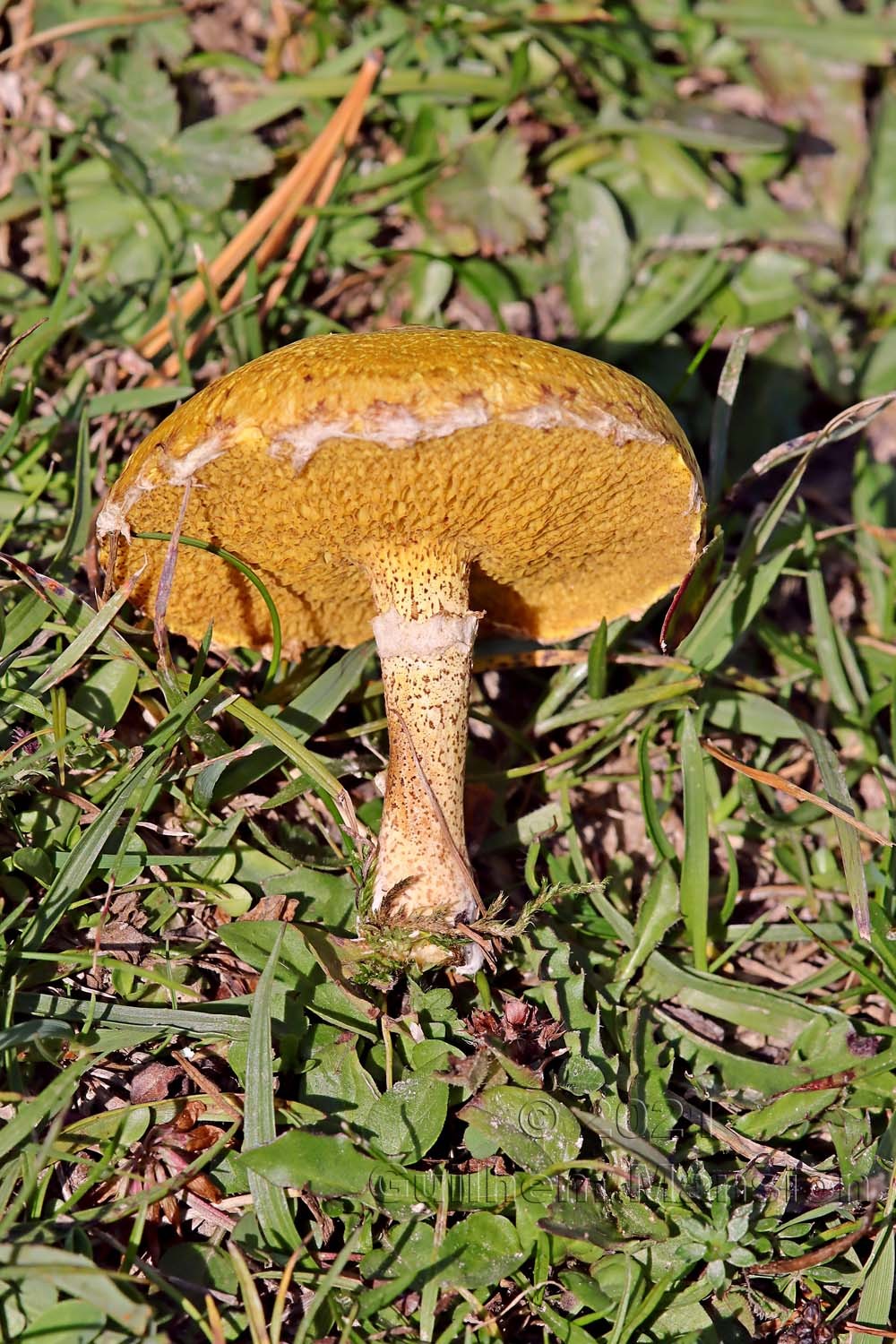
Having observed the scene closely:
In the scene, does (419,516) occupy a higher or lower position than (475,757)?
higher

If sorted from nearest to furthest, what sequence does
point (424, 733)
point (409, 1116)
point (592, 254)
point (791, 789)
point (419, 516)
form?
point (409, 1116), point (419, 516), point (424, 733), point (791, 789), point (592, 254)

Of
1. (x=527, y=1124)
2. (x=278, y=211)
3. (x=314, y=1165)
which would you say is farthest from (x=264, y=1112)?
(x=278, y=211)

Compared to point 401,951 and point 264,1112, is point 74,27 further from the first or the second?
point 264,1112

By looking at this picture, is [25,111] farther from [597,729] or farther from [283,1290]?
[283,1290]

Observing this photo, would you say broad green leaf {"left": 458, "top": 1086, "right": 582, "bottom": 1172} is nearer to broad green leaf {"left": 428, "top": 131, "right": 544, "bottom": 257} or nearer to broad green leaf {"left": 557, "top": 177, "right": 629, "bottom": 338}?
broad green leaf {"left": 557, "top": 177, "right": 629, "bottom": 338}

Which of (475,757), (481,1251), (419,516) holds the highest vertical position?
(419,516)

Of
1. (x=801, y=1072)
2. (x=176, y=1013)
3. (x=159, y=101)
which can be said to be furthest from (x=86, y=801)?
(x=159, y=101)

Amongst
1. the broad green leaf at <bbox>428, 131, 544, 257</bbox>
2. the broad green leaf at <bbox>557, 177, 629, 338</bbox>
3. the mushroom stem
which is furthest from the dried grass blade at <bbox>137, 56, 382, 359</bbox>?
the mushroom stem
